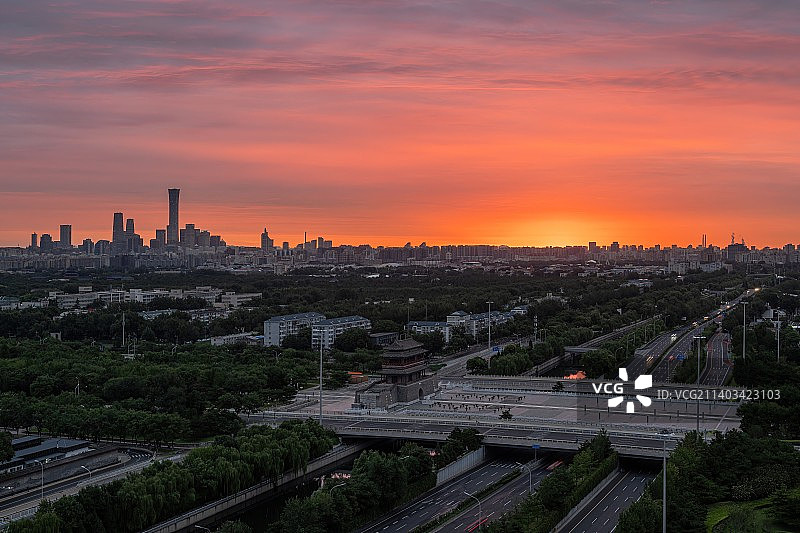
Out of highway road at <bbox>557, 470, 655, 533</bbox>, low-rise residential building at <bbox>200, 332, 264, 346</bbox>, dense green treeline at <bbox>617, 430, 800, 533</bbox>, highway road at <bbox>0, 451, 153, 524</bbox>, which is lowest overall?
highway road at <bbox>557, 470, 655, 533</bbox>

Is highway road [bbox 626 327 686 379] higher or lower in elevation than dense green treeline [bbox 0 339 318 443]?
lower

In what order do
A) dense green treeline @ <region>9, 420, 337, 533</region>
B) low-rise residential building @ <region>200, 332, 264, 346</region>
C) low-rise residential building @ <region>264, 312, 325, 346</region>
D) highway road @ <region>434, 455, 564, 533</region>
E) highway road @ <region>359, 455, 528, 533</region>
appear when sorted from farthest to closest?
low-rise residential building @ <region>264, 312, 325, 346</region>
low-rise residential building @ <region>200, 332, 264, 346</region>
highway road @ <region>359, 455, 528, 533</region>
highway road @ <region>434, 455, 564, 533</region>
dense green treeline @ <region>9, 420, 337, 533</region>

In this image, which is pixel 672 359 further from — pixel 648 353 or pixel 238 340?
pixel 238 340

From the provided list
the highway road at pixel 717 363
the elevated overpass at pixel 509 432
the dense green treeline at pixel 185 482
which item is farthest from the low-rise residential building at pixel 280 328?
the dense green treeline at pixel 185 482

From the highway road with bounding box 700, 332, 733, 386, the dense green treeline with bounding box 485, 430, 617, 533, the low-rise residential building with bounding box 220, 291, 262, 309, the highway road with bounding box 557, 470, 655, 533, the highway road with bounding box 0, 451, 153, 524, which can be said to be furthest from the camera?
the low-rise residential building with bounding box 220, 291, 262, 309

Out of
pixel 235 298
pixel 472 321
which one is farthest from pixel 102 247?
pixel 472 321

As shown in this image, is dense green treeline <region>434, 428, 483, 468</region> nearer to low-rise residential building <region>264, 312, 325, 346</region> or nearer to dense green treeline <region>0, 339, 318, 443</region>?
dense green treeline <region>0, 339, 318, 443</region>

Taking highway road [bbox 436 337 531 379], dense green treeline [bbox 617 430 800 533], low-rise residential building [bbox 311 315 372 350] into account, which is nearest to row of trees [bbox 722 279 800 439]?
dense green treeline [bbox 617 430 800 533]
